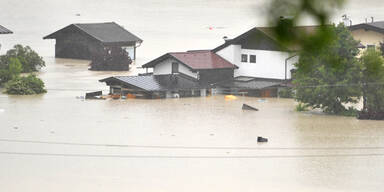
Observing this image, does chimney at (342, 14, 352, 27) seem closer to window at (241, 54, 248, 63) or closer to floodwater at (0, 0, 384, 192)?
window at (241, 54, 248, 63)

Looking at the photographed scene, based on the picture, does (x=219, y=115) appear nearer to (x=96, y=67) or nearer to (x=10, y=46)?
(x=96, y=67)

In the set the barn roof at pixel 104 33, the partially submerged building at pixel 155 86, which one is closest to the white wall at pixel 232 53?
the partially submerged building at pixel 155 86

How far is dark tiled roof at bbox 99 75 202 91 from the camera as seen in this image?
28.8 m

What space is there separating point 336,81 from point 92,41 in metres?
18.6

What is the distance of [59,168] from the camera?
16859 millimetres

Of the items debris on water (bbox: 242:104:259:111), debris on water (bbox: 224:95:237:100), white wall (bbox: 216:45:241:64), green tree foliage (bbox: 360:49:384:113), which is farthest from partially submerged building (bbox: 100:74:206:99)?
green tree foliage (bbox: 360:49:384:113)

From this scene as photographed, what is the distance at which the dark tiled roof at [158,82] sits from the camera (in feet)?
94.4

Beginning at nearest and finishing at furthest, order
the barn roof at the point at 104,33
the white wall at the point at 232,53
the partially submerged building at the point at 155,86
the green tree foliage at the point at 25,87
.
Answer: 1. the partially submerged building at the point at 155,86
2. the green tree foliage at the point at 25,87
3. the white wall at the point at 232,53
4. the barn roof at the point at 104,33

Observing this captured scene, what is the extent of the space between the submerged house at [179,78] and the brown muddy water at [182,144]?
0.68m

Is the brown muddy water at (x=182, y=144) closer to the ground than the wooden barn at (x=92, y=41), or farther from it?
closer to the ground

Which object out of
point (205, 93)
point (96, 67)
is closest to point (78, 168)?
point (205, 93)

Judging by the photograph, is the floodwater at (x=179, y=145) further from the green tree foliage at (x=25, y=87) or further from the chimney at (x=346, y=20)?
the chimney at (x=346, y=20)

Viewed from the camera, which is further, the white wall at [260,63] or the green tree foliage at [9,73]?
the green tree foliage at [9,73]

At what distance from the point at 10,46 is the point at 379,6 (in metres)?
31.7
